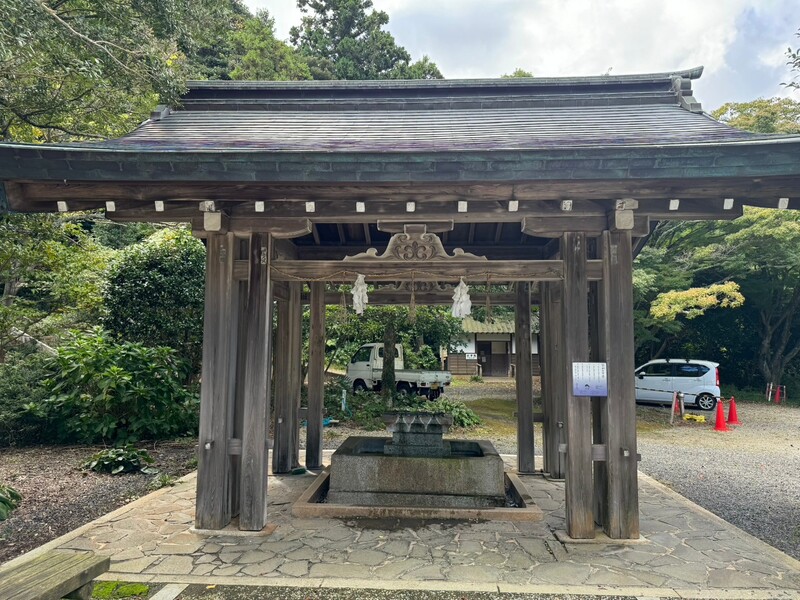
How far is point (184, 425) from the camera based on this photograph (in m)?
10.4

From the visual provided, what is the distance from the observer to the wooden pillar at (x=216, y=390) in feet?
17.1

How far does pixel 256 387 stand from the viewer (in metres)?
5.33

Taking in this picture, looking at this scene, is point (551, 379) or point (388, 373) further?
point (388, 373)

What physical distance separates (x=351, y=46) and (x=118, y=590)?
1262 inches

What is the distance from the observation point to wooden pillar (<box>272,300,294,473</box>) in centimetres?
765

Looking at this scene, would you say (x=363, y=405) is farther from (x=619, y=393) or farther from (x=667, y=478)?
(x=619, y=393)

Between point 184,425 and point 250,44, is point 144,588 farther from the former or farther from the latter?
point 250,44

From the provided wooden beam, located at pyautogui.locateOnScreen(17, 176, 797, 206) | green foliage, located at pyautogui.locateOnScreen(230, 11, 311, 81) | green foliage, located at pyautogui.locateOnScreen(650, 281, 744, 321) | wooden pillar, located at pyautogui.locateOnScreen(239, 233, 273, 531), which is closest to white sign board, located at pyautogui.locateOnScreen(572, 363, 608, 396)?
wooden beam, located at pyautogui.locateOnScreen(17, 176, 797, 206)

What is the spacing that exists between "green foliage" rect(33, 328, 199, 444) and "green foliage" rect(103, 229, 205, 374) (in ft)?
4.93

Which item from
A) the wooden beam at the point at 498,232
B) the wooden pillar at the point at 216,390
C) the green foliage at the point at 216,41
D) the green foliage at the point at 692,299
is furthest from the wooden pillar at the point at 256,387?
the green foliage at the point at 692,299

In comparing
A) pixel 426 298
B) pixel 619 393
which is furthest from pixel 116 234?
pixel 619 393

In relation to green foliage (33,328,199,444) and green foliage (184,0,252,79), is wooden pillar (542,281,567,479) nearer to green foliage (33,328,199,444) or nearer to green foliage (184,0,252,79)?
green foliage (33,328,199,444)

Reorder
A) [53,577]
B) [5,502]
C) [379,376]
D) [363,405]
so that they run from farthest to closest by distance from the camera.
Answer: [379,376] → [363,405] → [5,502] → [53,577]

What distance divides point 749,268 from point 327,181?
60.6ft
